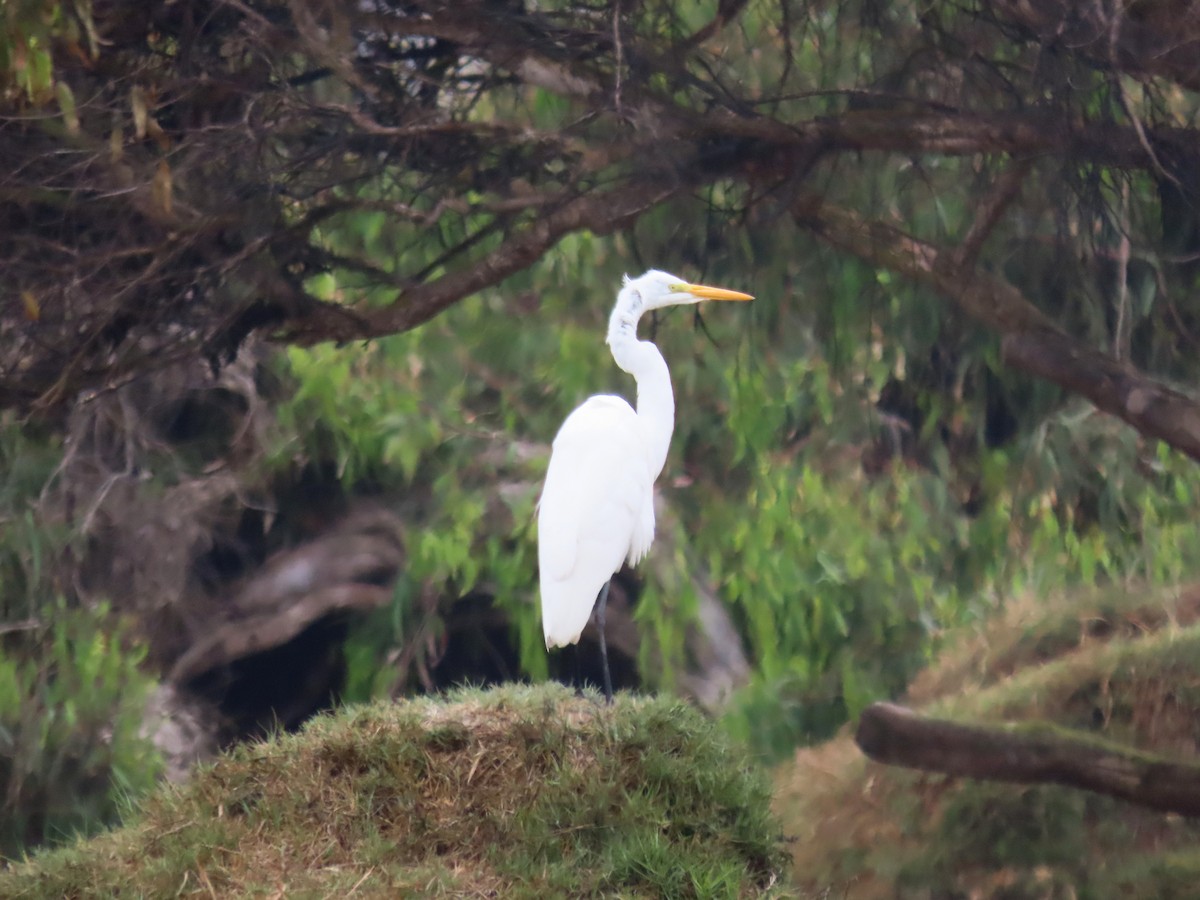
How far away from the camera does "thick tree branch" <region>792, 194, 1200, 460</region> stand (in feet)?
12.0

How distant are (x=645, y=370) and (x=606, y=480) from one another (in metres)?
0.30

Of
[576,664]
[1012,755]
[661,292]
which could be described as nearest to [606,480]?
[661,292]

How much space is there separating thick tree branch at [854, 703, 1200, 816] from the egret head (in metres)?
1.39

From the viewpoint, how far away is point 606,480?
372 centimetres

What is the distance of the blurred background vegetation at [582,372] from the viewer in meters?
3.67

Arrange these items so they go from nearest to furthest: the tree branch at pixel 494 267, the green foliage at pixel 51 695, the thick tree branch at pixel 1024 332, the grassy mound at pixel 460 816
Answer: the grassy mound at pixel 460 816
the thick tree branch at pixel 1024 332
the tree branch at pixel 494 267
the green foliage at pixel 51 695

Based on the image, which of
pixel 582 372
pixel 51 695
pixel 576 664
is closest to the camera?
pixel 51 695

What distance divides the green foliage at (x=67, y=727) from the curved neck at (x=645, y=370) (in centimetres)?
238

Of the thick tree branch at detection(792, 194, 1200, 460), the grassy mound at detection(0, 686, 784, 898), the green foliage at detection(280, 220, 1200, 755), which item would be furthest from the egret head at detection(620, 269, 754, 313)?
the green foliage at detection(280, 220, 1200, 755)

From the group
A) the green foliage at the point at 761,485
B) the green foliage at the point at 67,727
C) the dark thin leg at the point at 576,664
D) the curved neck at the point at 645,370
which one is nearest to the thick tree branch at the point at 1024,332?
the curved neck at the point at 645,370

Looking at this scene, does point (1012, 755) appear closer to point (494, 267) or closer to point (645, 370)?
point (645, 370)

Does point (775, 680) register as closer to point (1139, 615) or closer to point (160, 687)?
point (1139, 615)

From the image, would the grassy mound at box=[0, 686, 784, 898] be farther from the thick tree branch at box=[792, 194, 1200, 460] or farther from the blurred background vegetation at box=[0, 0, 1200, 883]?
the thick tree branch at box=[792, 194, 1200, 460]

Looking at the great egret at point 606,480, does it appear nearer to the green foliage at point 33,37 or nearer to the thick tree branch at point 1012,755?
the thick tree branch at point 1012,755
